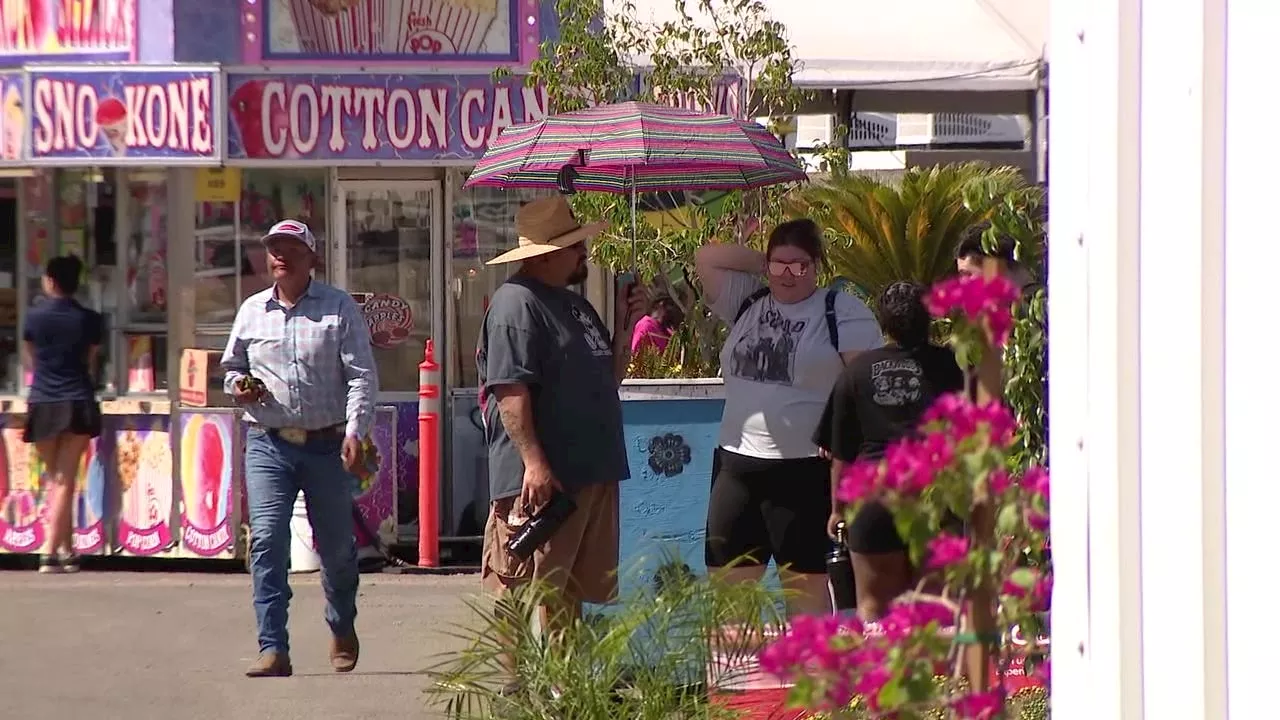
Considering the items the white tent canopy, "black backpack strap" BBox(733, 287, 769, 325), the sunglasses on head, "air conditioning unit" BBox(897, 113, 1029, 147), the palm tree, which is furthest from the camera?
"air conditioning unit" BBox(897, 113, 1029, 147)

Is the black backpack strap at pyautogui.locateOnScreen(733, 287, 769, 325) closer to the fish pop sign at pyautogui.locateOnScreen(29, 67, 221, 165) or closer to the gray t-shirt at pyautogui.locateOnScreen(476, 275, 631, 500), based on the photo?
the gray t-shirt at pyautogui.locateOnScreen(476, 275, 631, 500)

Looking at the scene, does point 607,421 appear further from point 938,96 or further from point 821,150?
point 938,96

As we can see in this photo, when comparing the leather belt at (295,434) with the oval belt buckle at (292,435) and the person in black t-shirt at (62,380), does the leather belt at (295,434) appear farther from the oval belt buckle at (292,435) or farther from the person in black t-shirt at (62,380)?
the person in black t-shirt at (62,380)

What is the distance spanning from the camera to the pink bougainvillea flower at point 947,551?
8.31 ft

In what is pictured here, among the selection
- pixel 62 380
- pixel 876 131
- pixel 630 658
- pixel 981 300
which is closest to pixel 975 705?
pixel 981 300

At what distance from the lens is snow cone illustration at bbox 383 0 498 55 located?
1027cm

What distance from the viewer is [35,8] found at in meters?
10.5

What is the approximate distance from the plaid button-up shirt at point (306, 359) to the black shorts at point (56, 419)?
3542 mm

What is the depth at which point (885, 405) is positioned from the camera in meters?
5.62

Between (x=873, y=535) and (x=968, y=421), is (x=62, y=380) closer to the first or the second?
(x=873, y=535)

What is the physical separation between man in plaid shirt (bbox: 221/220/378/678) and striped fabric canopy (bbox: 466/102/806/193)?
108 centimetres

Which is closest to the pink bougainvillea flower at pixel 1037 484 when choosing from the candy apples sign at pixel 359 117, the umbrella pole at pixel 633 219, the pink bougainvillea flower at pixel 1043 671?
the pink bougainvillea flower at pixel 1043 671

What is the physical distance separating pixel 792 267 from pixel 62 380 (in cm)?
559

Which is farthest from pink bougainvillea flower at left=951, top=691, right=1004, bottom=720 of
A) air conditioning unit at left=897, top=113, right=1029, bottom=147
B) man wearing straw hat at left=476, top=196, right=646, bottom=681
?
air conditioning unit at left=897, top=113, right=1029, bottom=147
